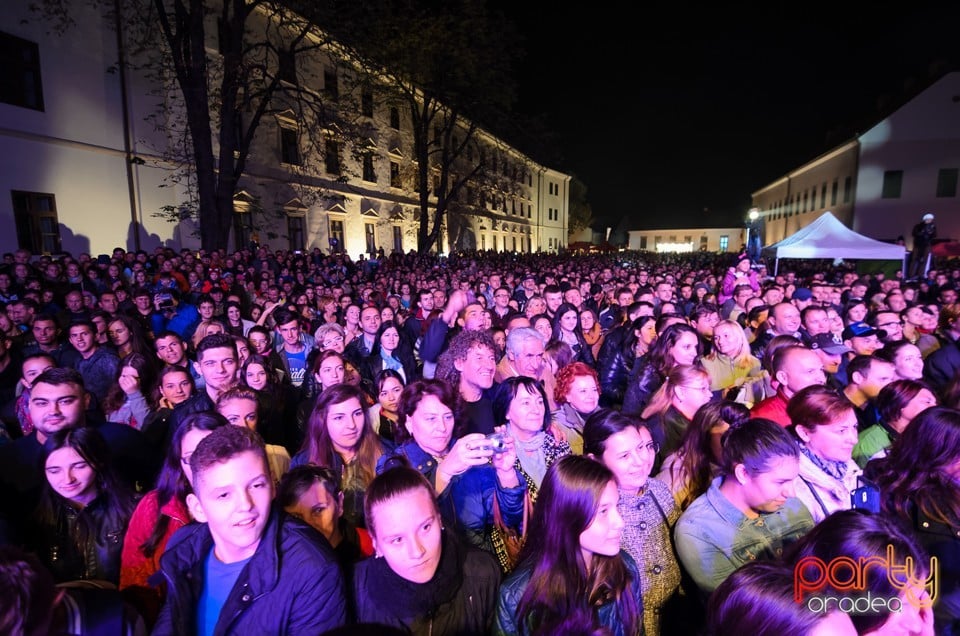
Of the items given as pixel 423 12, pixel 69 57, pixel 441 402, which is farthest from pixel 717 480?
pixel 423 12

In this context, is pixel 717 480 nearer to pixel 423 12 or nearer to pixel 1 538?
pixel 1 538

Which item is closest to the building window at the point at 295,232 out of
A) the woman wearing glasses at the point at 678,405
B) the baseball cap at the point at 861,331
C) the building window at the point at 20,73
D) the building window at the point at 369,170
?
the building window at the point at 369,170

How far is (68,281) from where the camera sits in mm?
9969

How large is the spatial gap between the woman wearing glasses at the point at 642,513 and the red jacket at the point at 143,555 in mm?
2170

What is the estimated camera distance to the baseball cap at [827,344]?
5426 mm

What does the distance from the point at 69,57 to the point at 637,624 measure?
2147 cm

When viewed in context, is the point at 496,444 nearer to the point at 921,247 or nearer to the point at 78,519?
the point at 78,519

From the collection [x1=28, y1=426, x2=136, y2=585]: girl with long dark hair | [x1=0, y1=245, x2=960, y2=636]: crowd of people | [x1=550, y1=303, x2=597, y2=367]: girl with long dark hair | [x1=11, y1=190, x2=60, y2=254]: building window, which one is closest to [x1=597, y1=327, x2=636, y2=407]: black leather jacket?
[x1=550, y1=303, x2=597, y2=367]: girl with long dark hair

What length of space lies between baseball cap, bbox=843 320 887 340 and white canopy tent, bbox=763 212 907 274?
25.9 ft

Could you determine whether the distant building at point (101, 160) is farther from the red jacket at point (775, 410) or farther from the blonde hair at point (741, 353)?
the red jacket at point (775, 410)

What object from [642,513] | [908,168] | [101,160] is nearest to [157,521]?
[642,513]

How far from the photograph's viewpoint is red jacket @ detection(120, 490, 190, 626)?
2410 millimetres

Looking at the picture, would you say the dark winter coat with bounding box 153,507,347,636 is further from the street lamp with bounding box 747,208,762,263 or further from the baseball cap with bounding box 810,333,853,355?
the street lamp with bounding box 747,208,762,263

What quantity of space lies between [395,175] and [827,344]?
31.7 metres
